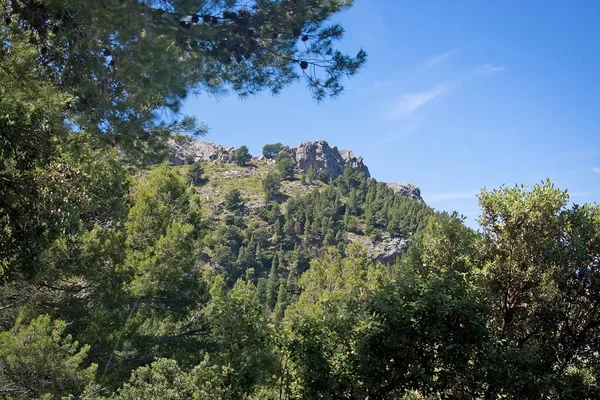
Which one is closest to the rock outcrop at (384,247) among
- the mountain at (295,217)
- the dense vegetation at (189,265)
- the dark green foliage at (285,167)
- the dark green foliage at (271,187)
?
the mountain at (295,217)

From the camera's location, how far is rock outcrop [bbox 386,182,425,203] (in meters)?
153

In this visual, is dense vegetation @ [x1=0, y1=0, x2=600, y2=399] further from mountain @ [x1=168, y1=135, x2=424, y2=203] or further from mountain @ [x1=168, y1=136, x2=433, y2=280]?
mountain @ [x1=168, y1=135, x2=424, y2=203]

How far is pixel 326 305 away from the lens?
834cm

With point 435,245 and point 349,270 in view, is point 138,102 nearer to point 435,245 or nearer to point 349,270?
point 435,245

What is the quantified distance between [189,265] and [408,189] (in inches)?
5962

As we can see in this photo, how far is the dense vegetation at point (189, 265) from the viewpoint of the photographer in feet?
13.9

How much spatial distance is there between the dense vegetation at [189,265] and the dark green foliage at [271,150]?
13736 centimetres

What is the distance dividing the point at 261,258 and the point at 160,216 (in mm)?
78945

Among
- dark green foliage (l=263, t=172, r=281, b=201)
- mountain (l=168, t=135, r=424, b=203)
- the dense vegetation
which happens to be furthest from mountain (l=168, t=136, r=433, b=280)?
the dense vegetation

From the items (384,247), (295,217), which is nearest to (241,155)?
(295,217)

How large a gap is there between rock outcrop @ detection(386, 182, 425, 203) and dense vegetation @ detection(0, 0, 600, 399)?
146667mm

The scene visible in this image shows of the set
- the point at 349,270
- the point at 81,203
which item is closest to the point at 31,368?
the point at 81,203

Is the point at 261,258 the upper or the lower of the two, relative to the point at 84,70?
upper

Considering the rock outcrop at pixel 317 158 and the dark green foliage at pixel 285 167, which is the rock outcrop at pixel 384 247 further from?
the rock outcrop at pixel 317 158
